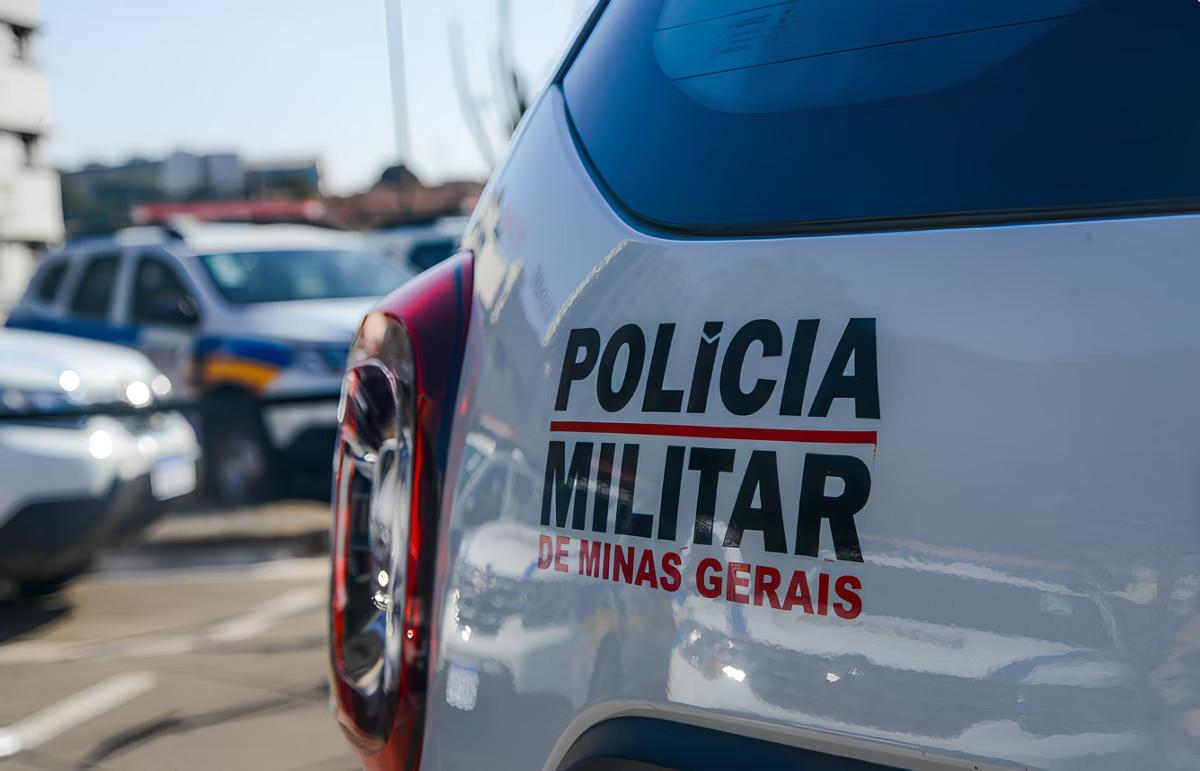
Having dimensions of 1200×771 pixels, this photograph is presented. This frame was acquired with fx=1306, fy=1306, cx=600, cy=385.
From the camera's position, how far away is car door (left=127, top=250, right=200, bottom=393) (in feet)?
25.7

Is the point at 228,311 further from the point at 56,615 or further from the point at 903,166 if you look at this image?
the point at 903,166

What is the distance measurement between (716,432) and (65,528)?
4.20m

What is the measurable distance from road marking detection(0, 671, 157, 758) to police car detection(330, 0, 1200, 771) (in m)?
2.39

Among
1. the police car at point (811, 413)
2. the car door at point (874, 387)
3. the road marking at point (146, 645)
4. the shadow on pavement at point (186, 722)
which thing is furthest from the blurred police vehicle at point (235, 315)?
the car door at point (874, 387)

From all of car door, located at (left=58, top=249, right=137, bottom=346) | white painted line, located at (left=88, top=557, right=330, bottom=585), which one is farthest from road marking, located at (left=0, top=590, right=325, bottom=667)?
car door, located at (left=58, top=249, right=137, bottom=346)

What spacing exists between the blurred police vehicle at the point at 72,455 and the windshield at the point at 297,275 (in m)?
2.44

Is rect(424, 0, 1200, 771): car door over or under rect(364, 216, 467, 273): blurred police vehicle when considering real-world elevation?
over

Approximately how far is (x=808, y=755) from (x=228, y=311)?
7074 millimetres

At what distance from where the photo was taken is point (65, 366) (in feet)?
16.8

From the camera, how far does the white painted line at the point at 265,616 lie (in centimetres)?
469

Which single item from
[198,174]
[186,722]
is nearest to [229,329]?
[186,722]

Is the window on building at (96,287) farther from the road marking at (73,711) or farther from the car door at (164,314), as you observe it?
the road marking at (73,711)

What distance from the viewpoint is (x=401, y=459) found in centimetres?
157

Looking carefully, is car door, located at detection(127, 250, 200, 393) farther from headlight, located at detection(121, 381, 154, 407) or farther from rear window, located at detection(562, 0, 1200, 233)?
rear window, located at detection(562, 0, 1200, 233)
